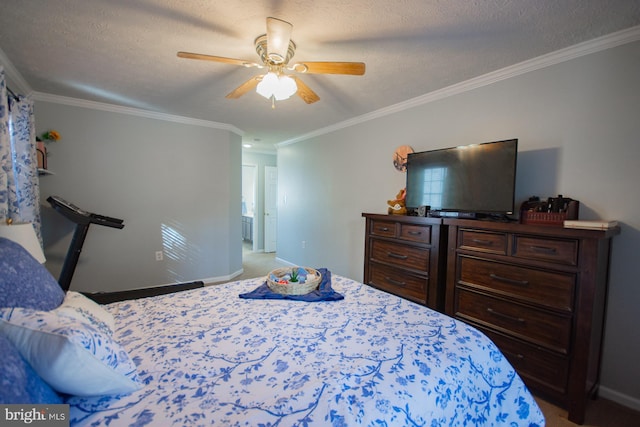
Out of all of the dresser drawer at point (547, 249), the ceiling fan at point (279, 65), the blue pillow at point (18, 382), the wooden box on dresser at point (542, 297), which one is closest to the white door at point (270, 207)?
the ceiling fan at point (279, 65)

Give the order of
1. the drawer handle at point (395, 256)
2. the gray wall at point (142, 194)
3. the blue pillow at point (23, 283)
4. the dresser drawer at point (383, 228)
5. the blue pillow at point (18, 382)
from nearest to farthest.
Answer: the blue pillow at point (18, 382), the blue pillow at point (23, 283), the drawer handle at point (395, 256), the dresser drawer at point (383, 228), the gray wall at point (142, 194)

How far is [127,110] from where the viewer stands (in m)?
3.38

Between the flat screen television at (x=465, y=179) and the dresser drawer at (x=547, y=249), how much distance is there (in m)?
0.28

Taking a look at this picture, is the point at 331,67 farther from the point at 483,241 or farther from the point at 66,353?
the point at 66,353

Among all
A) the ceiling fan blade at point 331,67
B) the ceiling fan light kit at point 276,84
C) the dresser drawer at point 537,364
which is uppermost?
the ceiling fan blade at point 331,67

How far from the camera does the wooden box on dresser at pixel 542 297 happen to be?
1.56m

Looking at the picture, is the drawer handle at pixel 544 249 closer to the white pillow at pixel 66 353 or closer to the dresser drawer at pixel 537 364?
the dresser drawer at pixel 537 364

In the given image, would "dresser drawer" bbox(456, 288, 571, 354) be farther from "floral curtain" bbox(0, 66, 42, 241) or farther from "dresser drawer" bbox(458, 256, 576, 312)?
"floral curtain" bbox(0, 66, 42, 241)

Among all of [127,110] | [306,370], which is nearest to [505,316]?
[306,370]

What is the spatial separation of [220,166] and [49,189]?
193 cm

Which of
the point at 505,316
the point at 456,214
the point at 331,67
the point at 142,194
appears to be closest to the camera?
the point at 331,67

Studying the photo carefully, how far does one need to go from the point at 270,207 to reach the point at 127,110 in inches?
127

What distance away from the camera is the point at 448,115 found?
2.64 meters

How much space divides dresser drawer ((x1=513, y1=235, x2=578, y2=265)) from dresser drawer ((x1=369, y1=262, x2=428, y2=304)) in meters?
0.75
